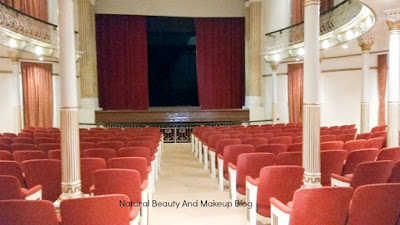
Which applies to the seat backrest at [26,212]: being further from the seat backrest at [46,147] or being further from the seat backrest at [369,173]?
the seat backrest at [46,147]

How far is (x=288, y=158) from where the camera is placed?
4.61m

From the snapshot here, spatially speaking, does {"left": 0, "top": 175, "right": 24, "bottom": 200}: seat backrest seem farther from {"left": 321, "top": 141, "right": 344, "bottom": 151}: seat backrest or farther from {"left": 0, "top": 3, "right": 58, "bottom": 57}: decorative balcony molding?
{"left": 0, "top": 3, "right": 58, "bottom": 57}: decorative balcony molding

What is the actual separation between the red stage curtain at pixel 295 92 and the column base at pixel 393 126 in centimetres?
769

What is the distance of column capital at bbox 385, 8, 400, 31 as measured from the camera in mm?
6605

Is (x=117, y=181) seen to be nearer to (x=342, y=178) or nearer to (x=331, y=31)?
(x=342, y=178)

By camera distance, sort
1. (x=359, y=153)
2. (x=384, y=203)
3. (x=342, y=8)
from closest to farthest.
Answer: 1. (x=384, y=203)
2. (x=359, y=153)
3. (x=342, y=8)

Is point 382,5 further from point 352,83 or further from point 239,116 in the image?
point 239,116

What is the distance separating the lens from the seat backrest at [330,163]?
456 centimetres

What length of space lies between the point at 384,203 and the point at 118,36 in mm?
15851

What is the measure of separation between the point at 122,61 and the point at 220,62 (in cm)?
491

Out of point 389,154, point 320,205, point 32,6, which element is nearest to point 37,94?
point 32,6

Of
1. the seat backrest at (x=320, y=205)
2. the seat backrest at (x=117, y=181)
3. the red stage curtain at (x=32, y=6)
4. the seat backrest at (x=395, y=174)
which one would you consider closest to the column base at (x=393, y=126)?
the seat backrest at (x=395, y=174)

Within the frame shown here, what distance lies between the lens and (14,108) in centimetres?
1143

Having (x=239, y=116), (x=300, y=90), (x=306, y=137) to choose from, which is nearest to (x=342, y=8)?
(x=300, y=90)
